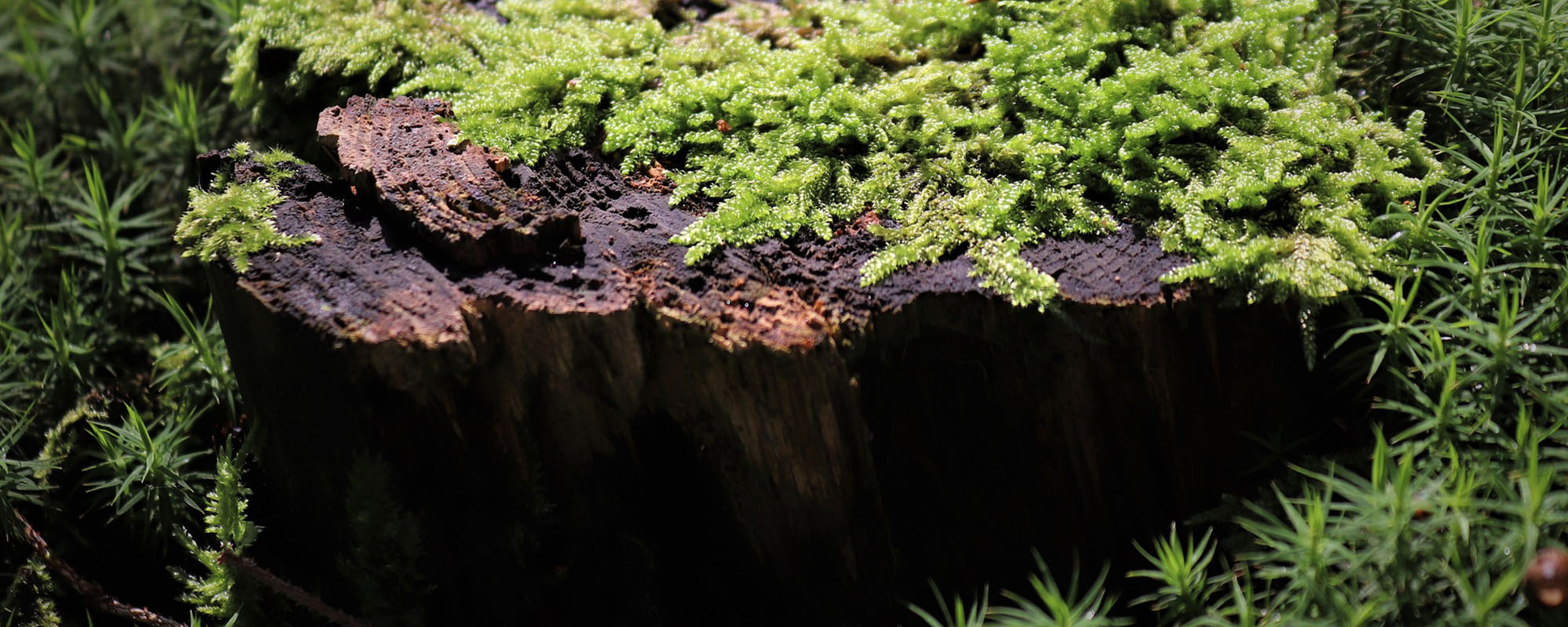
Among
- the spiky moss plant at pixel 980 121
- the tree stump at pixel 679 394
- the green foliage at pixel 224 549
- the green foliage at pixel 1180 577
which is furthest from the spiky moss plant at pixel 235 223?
the green foliage at pixel 1180 577

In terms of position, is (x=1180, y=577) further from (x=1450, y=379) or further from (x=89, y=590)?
(x=89, y=590)

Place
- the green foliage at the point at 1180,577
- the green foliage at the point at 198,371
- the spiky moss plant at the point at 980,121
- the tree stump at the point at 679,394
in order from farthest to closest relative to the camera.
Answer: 1. the green foliage at the point at 198,371
2. the spiky moss plant at the point at 980,121
3. the tree stump at the point at 679,394
4. the green foliage at the point at 1180,577

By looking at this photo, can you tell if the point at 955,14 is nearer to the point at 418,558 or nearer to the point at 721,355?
the point at 721,355

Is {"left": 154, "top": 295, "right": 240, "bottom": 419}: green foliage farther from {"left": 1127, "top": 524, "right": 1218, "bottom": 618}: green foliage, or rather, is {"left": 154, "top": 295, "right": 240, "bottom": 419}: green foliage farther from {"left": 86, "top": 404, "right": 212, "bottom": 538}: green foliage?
{"left": 1127, "top": 524, "right": 1218, "bottom": 618}: green foliage

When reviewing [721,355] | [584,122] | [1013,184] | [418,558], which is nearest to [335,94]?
[584,122]

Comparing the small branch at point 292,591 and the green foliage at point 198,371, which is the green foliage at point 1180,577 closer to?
the small branch at point 292,591

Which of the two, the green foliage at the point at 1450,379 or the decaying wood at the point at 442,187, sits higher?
the decaying wood at the point at 442,187

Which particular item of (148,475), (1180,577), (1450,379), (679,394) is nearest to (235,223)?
(148,475)
